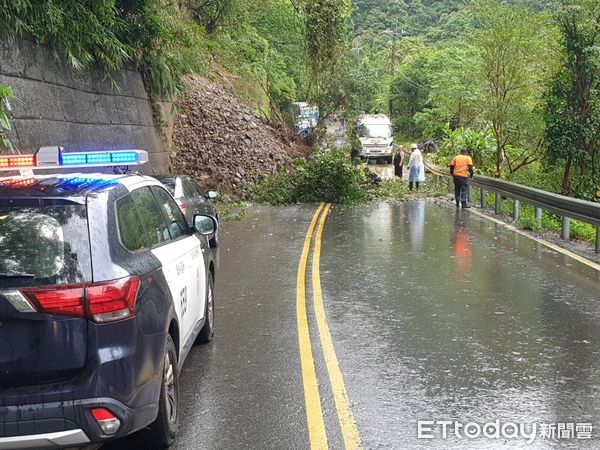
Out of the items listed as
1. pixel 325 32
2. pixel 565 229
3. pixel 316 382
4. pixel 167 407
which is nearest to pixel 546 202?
pixel 565 229

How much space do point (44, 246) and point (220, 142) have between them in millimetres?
21737

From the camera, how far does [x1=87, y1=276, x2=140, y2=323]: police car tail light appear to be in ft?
12.8

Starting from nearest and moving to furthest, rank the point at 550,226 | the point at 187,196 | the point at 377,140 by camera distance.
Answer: the point at 187,196, the point at 550,226, the point at 377,140

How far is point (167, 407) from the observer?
4.61 meters

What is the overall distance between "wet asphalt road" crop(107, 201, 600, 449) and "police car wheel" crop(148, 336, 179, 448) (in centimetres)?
17

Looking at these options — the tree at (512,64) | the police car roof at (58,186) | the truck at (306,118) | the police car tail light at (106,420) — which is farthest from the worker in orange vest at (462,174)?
the police car tail light at (106,420)

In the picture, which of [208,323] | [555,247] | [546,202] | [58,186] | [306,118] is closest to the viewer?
[58,186]

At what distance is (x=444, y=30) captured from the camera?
3073 inches

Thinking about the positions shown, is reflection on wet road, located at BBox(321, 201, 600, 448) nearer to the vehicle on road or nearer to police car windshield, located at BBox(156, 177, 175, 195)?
the vehicle on road

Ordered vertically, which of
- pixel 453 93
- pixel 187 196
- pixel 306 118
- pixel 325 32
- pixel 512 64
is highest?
pixel 325 32

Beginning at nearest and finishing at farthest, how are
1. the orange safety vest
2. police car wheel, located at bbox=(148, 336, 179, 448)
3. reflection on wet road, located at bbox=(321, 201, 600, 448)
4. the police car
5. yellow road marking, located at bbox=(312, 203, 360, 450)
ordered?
the police car → police car wheel, located at bbox=(148, 336, 179, 448) → yellow road marking, located at bbox=(312, 203, 360, 450) → reflection on wet road, located at bbox=(321, 201, 600, 448) → the orange safety vest

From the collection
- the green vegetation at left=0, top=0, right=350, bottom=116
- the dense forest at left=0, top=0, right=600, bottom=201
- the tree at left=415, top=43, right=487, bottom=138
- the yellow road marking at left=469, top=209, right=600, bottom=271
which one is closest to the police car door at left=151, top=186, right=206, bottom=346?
the dense forest at left=0, top=0, right=600, bottom=201

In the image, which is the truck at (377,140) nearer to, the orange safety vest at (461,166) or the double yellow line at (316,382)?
the orange safety vest at (461,166)

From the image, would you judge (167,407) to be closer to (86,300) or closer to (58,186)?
(86,300)
